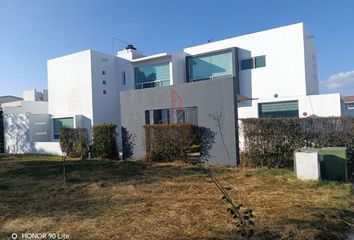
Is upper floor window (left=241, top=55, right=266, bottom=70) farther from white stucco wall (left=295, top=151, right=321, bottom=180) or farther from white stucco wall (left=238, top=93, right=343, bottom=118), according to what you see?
white stucco wall (left=295, top=151, right=321, bottom=180)

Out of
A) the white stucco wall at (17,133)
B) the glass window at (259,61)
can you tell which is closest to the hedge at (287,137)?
the glass window at (259,61)

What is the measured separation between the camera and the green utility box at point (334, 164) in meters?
8.38

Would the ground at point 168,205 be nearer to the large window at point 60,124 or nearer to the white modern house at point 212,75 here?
the white modern house at point 212,75

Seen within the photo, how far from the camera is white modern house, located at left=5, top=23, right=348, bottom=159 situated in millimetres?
20812

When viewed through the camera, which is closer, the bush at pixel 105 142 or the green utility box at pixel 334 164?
the green utility box at pixel 334 164

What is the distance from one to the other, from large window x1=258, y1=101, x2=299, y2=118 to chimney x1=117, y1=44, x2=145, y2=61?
12974 millimetres

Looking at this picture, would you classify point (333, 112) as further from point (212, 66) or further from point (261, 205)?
point (261, 205)

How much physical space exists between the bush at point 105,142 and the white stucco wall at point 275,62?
11.8m

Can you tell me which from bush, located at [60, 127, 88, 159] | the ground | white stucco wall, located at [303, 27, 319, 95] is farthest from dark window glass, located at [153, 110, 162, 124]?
white stucco wall, located at [303, 27, 319, 95]

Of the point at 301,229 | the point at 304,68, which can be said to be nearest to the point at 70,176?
the point at 301,229

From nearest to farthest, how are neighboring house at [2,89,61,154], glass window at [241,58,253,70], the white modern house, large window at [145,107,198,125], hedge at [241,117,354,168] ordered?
hedge at [241,117,354,168] → large window at [145,107,198,125] → the white modern house → neighboring house at [2,89,61,154] → glass window at [241,58,253,70]

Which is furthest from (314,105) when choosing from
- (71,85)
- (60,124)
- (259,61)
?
(60,124)

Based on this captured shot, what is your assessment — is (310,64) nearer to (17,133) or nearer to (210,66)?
(210,66)

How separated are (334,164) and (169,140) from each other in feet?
22.9
